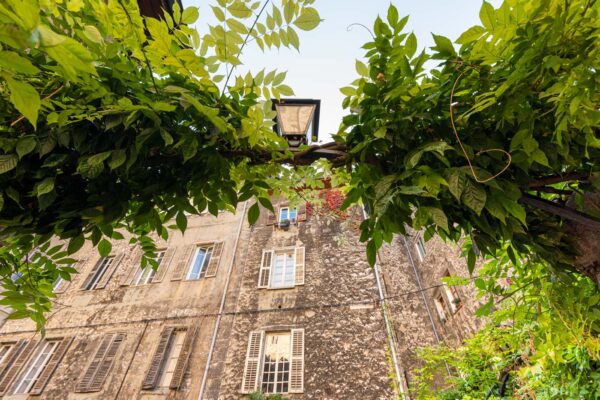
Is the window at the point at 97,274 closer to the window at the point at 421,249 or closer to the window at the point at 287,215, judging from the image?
the window at the point at 287,215

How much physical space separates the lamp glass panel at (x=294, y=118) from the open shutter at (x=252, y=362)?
769cm

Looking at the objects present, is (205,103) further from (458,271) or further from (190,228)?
(190,228)

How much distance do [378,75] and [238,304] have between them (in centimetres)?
907

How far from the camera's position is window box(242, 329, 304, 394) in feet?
24.5

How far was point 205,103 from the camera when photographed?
4.50ft

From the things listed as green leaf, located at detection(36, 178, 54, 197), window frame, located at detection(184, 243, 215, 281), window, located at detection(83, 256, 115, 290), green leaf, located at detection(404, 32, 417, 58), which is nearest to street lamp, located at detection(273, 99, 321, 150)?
green leaf, located at detection(404, 32, 417, 58)

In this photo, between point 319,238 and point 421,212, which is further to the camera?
point 319,238

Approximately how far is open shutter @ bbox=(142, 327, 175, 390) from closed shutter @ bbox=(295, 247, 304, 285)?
160 inches

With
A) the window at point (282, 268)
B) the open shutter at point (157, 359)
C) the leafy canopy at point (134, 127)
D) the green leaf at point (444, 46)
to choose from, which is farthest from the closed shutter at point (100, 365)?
the green leaf at point (444, 46)

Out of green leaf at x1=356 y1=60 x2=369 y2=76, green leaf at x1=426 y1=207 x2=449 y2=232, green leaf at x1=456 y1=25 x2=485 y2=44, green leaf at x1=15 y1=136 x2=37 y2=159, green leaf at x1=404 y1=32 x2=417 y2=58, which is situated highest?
green leaf at x1=356 y1=60 x2=369 y2=76

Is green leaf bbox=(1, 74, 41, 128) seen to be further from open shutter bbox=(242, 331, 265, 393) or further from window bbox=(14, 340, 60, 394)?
window bbox=(14, 340, 60, 394)

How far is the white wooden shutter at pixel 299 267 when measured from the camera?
9.48 metres

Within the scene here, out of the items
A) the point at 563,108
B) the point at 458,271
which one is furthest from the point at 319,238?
the point at 563,108

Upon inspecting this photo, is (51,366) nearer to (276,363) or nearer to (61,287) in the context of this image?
(61,287)
